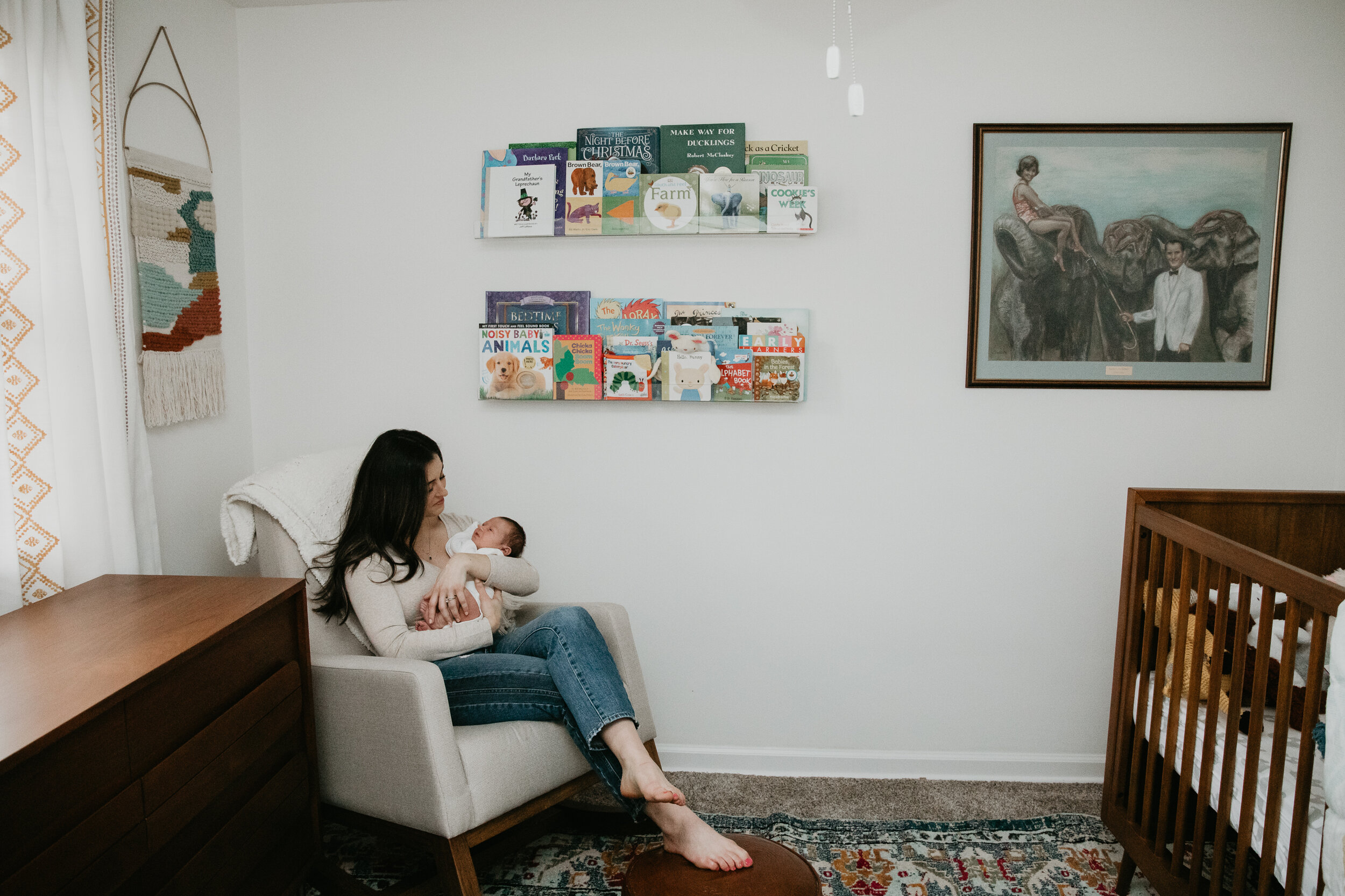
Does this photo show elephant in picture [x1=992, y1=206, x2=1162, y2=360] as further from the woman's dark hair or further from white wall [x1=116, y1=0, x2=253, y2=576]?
white wall [x1=116, y1=0, x2=253, y2=576]

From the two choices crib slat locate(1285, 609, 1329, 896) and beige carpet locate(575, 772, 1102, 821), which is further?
beige carpet locate(575, 772, 1102, 821)

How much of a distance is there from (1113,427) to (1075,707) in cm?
81

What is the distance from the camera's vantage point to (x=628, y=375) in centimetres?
230

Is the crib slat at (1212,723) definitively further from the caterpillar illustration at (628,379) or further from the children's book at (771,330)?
the caterpillar illustration at (628,379)

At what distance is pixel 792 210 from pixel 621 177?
0.47 m

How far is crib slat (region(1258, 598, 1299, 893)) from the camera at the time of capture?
4.32ft

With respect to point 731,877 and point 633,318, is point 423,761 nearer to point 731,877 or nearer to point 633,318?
point 731,877

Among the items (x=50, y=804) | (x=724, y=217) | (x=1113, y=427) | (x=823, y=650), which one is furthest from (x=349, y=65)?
(x=1113, y=427)

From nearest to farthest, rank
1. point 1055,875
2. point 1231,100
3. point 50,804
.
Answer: point 50,804 < point 1055,875 < point 1231,100

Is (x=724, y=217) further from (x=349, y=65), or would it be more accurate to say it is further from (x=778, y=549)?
(x=349, y=65)

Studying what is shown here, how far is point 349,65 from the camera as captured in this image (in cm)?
233

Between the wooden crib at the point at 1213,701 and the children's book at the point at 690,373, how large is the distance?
3.51ft

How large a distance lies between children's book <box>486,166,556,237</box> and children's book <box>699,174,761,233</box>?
0.43 m

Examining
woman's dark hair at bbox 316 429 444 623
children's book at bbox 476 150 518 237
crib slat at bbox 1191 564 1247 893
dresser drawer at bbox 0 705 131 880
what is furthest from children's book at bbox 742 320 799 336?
dresser drawer at bbox 0 705 131 880
